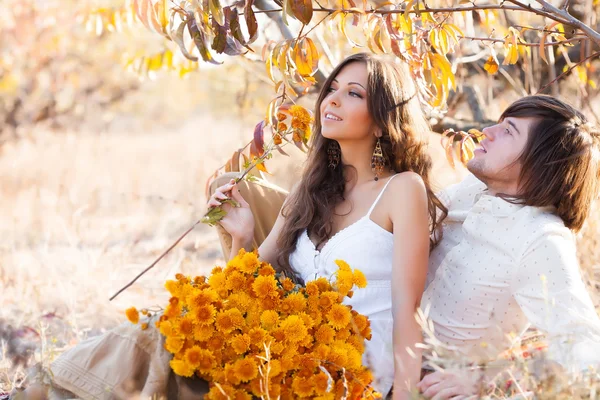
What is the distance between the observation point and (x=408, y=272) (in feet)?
7.84

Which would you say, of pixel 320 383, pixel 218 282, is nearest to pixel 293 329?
pixel 320 383

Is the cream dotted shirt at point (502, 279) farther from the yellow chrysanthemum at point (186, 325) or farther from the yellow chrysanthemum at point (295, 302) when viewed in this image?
the yellow chrysanthemum at point (186, 325)

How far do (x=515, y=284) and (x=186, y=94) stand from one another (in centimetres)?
1167

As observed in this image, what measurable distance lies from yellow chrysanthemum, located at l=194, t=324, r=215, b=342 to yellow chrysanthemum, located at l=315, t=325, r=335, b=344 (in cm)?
29

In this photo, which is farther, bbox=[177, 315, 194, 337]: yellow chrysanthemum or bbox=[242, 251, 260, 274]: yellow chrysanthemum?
bbox=[242, 251, 260, 274]: yellow chrysanthemum

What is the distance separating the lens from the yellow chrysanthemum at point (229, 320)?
1.95m

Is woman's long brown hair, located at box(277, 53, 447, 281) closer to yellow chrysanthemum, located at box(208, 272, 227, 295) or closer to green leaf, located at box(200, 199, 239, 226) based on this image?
green leaf, located at box(200, 199, 239, 226)

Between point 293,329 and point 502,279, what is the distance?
82 centimetres

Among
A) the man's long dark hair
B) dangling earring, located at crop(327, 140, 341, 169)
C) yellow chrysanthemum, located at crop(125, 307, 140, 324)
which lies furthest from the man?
yellow chrysanthemum, located at crop(125, 307, 140, 324)

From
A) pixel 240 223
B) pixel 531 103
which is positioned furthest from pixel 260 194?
A: pixel 531 103

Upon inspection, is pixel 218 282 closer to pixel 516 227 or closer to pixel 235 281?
pixel 235 281

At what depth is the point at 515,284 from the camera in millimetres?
2383

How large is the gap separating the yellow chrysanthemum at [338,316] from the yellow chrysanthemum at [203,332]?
0.33m

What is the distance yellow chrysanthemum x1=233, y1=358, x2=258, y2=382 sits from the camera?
1.92 metres
